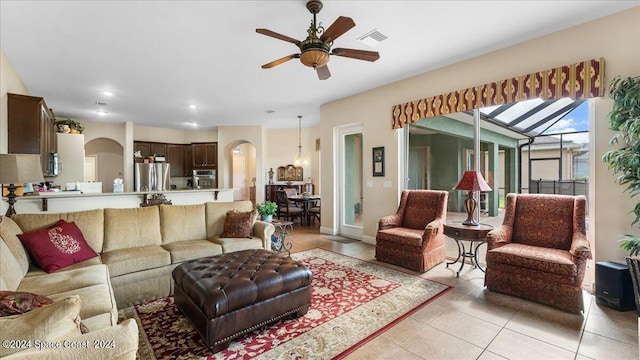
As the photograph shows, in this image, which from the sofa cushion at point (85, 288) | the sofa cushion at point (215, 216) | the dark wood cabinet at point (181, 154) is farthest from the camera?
the dark wood cabinet at point (181, 154)

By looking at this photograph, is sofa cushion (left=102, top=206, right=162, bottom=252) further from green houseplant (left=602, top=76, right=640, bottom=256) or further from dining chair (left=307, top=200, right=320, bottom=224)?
green houseplant (left=602, top=76, right=640, bottom=256)

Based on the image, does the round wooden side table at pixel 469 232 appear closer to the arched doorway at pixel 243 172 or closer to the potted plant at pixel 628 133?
the potted plant at pixel 628 133

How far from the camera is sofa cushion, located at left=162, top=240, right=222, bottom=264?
9.91 feet

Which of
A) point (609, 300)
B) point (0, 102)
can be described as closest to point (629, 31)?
point (609, 300)

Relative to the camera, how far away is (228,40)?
3191mm

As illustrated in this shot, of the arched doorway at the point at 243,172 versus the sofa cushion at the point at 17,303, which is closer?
the sofa cushion at the point at 17,303

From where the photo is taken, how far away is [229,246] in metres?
3.37

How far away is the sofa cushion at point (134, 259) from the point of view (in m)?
2.68

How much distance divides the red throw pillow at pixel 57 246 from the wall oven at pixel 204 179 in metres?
5.84

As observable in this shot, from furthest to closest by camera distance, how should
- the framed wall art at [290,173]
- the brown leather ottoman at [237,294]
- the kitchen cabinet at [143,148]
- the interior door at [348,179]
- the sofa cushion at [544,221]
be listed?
1. the framed wall art at [290,173]
2. the kitchen cabinet at [143,148]
3. the interior door at [348,179]
4. the sofa cushion at [544,221]
5. the brown leather ottoman at [237,294]

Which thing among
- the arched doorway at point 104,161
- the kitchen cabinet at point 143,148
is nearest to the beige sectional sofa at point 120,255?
the kitchen cabinet at point 143,148

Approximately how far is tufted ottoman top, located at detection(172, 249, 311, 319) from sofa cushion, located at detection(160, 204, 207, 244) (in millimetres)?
1041

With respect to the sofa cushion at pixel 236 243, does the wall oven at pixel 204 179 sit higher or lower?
higher

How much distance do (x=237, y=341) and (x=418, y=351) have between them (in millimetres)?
1354
